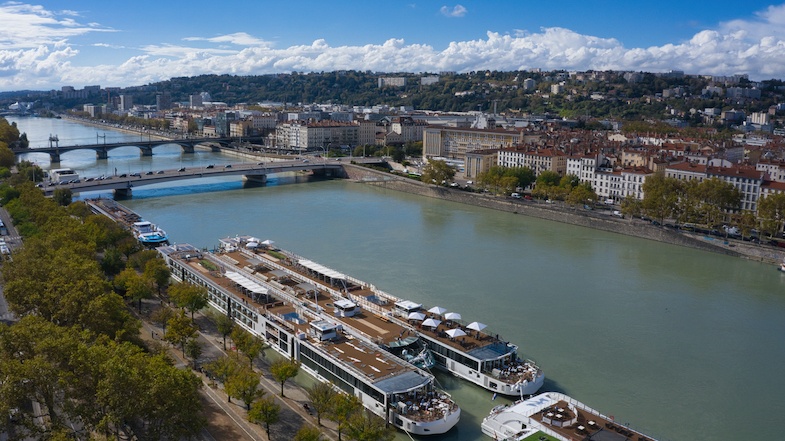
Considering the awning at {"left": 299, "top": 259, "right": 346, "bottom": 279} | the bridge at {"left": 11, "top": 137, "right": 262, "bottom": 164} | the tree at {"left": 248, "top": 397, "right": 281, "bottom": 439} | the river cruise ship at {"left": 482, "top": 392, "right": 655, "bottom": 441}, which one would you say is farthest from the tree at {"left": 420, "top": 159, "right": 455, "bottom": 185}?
the bridge at {"left": 11, "top": 137, "right": 262, "bottom": 164}

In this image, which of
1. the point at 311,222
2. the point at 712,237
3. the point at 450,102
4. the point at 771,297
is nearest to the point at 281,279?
the point at 311,222

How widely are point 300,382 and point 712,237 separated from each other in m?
11.4

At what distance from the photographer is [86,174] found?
1081 inches

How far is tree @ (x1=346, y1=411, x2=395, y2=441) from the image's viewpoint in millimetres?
5887

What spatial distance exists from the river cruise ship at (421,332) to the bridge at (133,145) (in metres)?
23.9

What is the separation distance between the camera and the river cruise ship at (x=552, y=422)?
20.3 feet

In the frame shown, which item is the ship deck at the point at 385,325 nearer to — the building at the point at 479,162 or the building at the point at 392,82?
the building at the point at 479,162

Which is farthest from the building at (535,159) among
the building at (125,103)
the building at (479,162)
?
the building at (125,103)

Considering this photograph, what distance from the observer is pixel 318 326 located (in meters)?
8.11

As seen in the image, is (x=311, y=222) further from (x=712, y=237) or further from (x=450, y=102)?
(x=450, y=102)

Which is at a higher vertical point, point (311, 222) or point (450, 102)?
point (450, 102)

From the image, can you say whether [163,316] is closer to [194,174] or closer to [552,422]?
[552,422]

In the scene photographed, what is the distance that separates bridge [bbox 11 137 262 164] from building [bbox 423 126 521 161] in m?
13.4

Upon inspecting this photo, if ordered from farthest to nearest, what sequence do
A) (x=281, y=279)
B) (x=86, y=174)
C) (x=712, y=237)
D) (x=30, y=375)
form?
(x=86, y=174) → (x=712, y=237) → (x=281, y=279) → (x=30, y=375)
